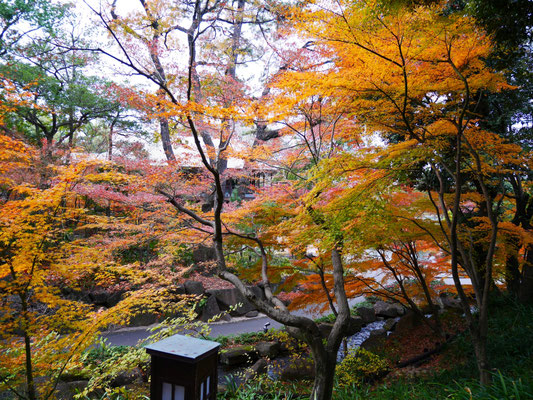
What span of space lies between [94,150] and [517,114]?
56.4 ft

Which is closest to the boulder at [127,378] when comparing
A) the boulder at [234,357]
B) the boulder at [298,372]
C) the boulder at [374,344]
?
the boulder at [234,357]

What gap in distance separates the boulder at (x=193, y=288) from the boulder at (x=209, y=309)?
431mm

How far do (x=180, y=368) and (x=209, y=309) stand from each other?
927 cm

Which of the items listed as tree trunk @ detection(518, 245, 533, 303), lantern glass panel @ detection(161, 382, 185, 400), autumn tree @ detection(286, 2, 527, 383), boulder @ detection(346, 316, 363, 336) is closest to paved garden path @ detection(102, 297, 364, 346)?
boulder @ detection(346, 316, 363, 336)

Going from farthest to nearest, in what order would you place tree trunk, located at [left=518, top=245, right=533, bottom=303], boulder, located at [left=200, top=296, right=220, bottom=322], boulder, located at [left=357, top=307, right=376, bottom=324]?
boulder, located at [left=357, top=307, right=376, bottom=324] < boulder, located at [left=200, top=296, right=220, bottom=322] < tree trunk, located at [left=518, top=245, right=533, bottom=303]

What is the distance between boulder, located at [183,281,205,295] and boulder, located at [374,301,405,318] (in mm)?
7171

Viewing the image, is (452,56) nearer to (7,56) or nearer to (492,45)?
(492,45)

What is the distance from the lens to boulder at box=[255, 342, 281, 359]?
7930 mm

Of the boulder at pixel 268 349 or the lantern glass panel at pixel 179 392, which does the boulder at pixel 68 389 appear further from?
the boulder at pixel 268 349

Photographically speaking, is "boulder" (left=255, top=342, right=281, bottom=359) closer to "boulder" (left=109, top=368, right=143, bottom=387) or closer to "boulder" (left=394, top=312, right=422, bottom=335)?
"boulder" (left=109, top=368, right=143, bottom=387)

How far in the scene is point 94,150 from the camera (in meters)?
15.6

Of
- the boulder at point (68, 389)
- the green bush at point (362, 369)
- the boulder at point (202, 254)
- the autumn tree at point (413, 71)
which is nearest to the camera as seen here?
the autumn tree at point (413, 71)

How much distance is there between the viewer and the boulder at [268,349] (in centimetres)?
793

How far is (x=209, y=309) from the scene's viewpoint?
35.9 ft
